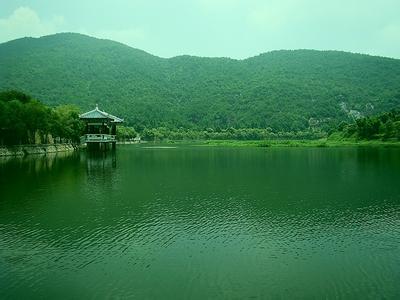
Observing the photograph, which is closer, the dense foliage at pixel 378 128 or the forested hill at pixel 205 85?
the dense foliage at pixel 378 128

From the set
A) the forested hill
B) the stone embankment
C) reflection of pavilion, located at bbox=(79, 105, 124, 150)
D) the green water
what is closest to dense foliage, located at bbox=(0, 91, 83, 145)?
the stone embankment

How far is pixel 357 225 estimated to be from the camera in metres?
16.4

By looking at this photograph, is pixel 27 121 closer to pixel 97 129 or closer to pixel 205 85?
pixel 97 129

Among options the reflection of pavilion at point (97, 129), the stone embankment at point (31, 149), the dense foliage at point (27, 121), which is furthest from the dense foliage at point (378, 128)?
the stone embankment at point (31, 149)

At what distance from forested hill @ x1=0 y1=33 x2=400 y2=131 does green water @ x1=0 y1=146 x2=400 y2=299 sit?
122m

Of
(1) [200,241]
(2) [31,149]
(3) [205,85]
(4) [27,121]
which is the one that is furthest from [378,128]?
(3) [205,85]

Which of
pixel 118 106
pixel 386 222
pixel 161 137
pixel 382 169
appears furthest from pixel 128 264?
pixel 118 106

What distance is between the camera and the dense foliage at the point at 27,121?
49438mm

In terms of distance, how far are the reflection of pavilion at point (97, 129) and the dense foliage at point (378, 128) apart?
50.7 meters

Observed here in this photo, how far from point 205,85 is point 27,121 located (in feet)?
442

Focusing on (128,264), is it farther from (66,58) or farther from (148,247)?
(66,58)

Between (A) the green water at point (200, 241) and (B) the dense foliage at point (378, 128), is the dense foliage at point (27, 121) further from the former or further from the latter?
(B) the dense foliage at point (378, 128)

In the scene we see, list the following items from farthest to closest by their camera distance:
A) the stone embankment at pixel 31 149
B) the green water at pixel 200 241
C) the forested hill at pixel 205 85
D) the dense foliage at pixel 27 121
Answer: the forested hill at pixel 205 85 → the stone embankment at pixel 31 149 → the dense foliage at pixel 27 121 → the green water at pixel 200 241

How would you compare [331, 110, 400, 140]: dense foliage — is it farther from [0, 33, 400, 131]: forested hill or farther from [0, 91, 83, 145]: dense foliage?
[0, 33, 400, 131]: forested hill
